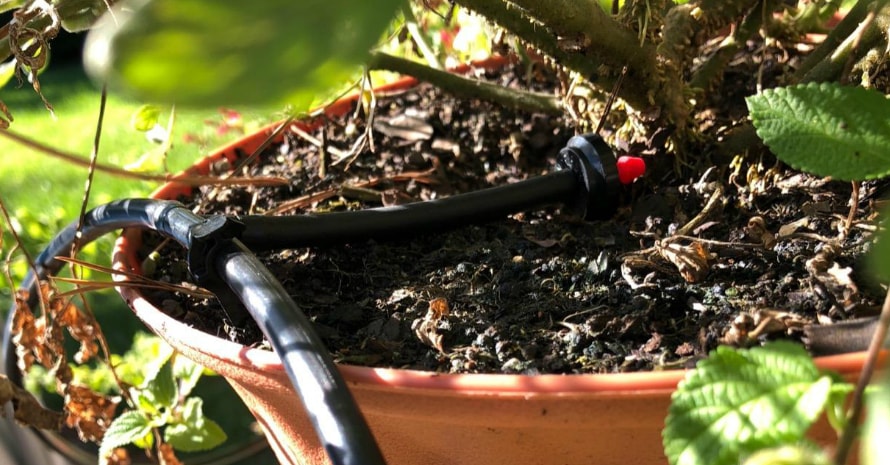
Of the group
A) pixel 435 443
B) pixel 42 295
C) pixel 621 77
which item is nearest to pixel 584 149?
pixel 621 77

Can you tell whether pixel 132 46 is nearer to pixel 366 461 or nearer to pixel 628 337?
pixel 366 461

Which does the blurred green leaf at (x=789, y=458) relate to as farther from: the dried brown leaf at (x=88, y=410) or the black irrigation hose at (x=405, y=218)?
the dried brown leaf at (x=88, y=410)

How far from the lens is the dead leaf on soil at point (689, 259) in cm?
62

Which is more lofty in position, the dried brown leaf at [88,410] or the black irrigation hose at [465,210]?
the black irrigation hose at [465,210]

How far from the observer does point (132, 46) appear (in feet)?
0.79

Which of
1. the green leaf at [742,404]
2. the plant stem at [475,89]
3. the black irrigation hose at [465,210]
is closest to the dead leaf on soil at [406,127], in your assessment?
the plant stem at [475,89]

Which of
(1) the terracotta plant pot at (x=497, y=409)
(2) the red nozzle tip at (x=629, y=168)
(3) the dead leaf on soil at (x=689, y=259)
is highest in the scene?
(2) the red nozzle tip at (x=629, y=168)

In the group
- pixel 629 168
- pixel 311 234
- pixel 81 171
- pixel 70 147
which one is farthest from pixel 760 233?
pixel 70 147

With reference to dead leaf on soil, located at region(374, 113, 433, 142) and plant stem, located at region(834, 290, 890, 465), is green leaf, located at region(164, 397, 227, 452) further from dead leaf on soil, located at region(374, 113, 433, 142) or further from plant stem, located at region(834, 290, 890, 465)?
plant stem, located at region(834, 290, 890, 465)

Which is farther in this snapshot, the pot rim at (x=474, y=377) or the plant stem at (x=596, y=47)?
the plant stem at (x=596, y=47)

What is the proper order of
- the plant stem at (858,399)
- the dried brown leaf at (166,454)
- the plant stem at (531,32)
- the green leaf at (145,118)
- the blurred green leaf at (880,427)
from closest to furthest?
the blurred green leaf at (880,427)
the plant stem at (858,399)
the plant stem at (531,32)
the dried brown leaf at (166,454)
the green leaf at (145,118)

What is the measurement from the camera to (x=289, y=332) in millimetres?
500

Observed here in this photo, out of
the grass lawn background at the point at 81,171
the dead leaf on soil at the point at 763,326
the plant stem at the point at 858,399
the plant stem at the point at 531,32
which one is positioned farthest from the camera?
the grass lawn background at the point at 81,171

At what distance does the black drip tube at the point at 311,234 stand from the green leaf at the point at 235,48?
0.22 metres
